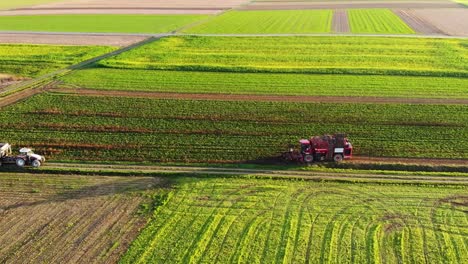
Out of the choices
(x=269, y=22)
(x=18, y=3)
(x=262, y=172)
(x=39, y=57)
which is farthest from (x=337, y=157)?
(x=18, y=3)

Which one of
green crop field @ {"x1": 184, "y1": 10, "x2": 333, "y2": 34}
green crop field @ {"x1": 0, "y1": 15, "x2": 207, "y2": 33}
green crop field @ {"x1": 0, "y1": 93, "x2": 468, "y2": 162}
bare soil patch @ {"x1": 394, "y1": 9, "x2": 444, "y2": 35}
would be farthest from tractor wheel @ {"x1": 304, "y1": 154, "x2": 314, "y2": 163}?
green crop field @ {"x1": 0, "y1": 15, "x2": 207, "y2": 33}

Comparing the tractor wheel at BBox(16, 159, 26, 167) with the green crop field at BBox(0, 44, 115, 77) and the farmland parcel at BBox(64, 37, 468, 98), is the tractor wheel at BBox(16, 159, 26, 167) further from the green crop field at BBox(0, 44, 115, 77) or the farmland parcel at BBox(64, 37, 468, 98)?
the green crop field at BBox(0, 44, 115, 77)

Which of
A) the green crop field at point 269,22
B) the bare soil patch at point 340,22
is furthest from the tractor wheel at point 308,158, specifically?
the bare soil patch at point 340,22

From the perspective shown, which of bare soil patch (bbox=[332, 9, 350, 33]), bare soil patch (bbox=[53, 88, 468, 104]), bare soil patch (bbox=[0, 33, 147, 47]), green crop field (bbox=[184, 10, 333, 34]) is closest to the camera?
bare soil patch (bbox=[53, 88, 468, 104])

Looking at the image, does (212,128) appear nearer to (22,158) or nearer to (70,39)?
(22,158)

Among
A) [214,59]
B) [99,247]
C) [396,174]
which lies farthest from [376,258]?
[214,59]

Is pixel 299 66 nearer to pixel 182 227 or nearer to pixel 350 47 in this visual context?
pixel 350 47
